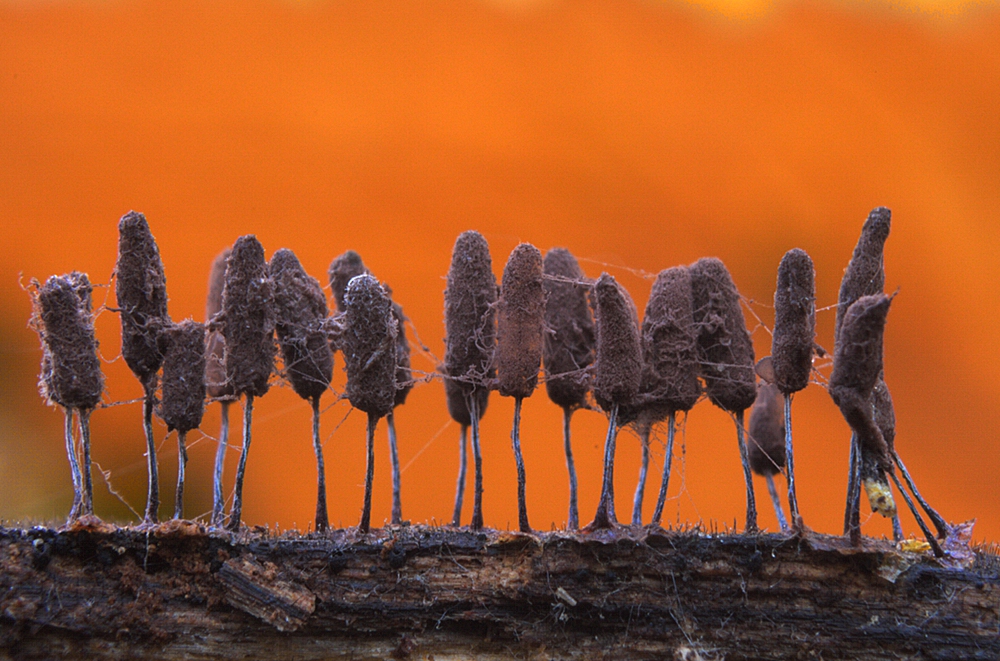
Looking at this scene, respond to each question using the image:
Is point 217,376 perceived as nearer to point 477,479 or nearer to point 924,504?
point 477,479

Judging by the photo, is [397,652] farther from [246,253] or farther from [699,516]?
[246,253]

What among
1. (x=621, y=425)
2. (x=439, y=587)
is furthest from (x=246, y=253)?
(x=621, y=425)

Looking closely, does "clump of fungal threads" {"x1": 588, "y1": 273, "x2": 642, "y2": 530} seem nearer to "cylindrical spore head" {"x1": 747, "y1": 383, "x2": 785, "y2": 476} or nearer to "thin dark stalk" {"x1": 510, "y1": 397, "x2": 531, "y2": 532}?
"thin dark stalk" {"x1": 510, "y1": 397, "x2": 531, "y2": 532}

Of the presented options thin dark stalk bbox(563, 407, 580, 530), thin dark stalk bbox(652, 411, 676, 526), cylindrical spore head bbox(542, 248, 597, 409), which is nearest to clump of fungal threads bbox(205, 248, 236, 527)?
cylindrical spore head bbox(542, 248, 597, 409)

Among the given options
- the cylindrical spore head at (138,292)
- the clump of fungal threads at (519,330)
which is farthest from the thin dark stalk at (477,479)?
the cylindrical spore head at (138,292)

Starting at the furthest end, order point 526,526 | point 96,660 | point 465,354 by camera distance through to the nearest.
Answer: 1. point 465,354
2. point 526,526
3. point 96,660

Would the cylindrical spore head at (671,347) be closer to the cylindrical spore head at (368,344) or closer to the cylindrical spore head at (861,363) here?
the cylindrical spore head at (861,363)
